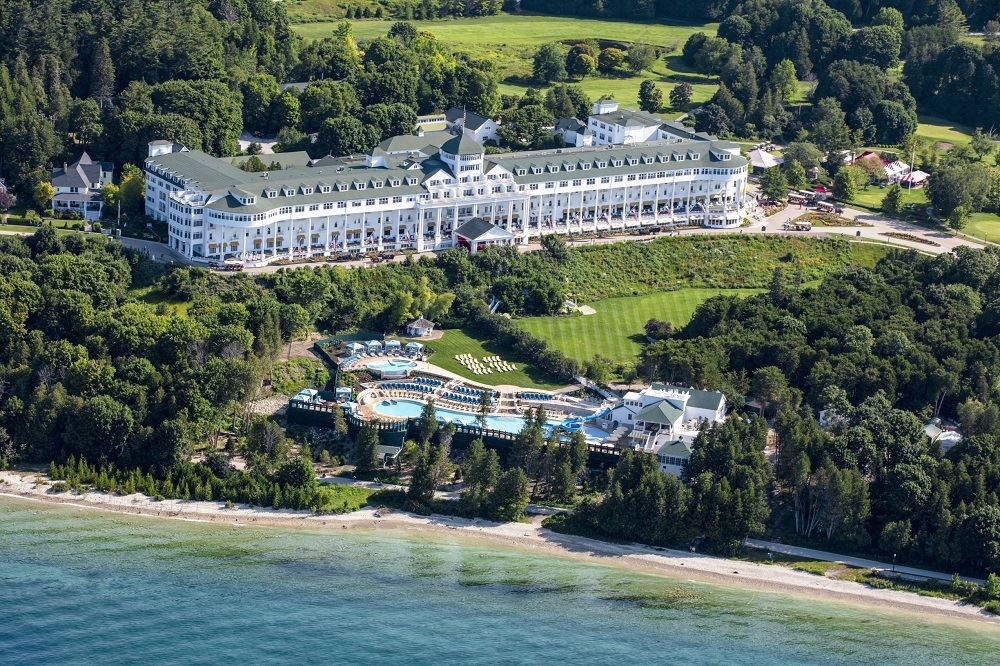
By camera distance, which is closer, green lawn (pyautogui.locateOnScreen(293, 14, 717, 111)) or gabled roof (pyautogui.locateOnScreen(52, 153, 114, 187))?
gabled roof (pyautogui.locateOnScreen(52, 153, 114, 187))

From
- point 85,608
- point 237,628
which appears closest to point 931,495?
point 237,628

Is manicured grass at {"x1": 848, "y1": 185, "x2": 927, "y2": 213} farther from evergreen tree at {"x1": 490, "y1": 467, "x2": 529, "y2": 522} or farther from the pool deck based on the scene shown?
evergreen tree at {"x1": 490, "y1": 467, "x2": 529, "y2": 522}

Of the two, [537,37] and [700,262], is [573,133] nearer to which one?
[700,262]

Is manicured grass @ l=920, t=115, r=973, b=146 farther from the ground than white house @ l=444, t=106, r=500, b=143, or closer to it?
closer to it

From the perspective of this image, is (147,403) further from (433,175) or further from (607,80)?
(607,80)

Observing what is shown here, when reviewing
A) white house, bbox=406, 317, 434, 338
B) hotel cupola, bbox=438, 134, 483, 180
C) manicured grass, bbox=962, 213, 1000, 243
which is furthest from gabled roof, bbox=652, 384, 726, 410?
manicured grass, bbox=962, 213, 1000, 243

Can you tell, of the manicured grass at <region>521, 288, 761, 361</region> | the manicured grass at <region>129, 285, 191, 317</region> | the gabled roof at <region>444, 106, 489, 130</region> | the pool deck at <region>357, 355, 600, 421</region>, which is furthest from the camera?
the gabled roof at <region>444, 106, 489, 130</region>

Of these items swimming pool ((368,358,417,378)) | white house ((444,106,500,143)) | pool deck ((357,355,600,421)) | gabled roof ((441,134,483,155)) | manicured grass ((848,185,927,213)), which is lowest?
pool deck ((357,355,600,421))
